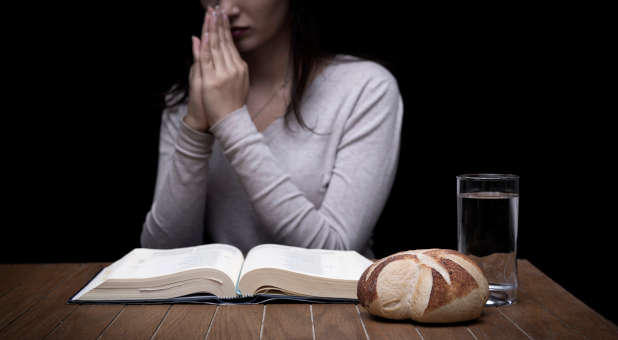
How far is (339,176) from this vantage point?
4.70 ft

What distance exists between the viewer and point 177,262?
0.98 meters

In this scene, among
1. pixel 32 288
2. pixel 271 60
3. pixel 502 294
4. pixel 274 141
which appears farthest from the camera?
pixel 271 60

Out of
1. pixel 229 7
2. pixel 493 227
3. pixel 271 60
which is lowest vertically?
pixel 493 227

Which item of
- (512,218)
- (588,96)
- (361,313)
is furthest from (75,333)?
(588,96)

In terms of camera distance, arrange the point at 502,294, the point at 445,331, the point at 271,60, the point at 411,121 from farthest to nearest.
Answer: the point at 411,121
the point at 271,60
the point at 502,294
the point at 445,331

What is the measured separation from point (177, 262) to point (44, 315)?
0.67 ft

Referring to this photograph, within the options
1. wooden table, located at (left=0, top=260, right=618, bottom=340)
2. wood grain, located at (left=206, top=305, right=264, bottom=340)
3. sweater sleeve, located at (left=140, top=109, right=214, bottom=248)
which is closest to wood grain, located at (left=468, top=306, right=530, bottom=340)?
wooden table, located at (left=0, top=260, right=618, bottom=340)

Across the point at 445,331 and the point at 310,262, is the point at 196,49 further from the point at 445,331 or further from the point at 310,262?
the point at 445,331

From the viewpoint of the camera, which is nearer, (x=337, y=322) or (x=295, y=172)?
(x=337, y=322)

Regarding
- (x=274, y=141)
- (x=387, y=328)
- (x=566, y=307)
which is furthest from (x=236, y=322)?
(x=274, y=141)

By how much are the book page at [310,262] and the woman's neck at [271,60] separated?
2.25 ft

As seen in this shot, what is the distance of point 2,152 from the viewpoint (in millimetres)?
1969

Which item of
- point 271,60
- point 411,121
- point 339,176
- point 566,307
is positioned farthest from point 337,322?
point 411,121

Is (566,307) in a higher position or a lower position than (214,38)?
lower
